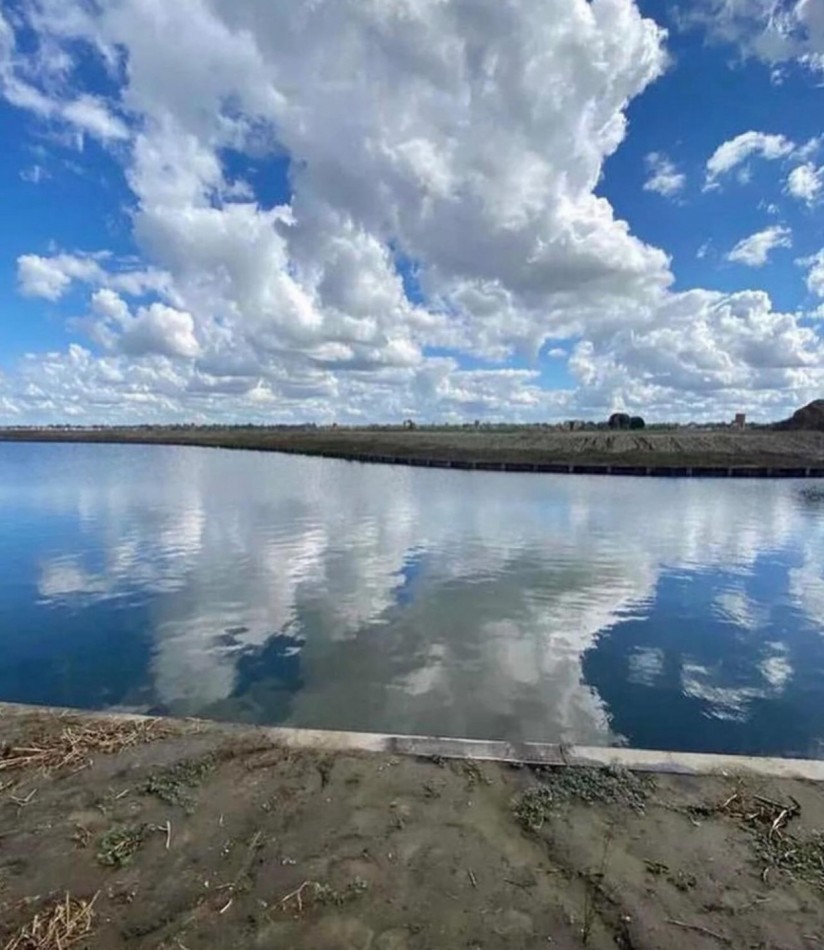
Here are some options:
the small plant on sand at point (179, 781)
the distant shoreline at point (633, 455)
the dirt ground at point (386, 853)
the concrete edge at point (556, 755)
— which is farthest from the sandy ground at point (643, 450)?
the small plant on sand at point (179, 781)

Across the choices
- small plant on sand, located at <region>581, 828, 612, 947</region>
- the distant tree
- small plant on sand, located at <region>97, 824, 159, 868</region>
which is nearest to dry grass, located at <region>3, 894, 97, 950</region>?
small plant on sand, located at <region>97, 824, 159, 868</region>

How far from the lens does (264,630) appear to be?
8930mm

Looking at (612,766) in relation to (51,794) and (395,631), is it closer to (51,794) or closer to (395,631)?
(51,794)

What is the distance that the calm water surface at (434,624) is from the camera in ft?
21.4

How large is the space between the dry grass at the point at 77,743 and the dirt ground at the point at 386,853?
0.07 ft

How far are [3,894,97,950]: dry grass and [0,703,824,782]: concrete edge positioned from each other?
1699 millimetres

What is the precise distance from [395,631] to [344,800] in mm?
5187

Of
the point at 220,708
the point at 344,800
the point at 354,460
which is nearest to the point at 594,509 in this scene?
the point at 220,708

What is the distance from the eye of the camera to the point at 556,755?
4211 mm

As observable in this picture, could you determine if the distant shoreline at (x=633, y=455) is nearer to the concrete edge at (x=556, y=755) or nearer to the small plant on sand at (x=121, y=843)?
the concrete edge at (x=556, y=755)

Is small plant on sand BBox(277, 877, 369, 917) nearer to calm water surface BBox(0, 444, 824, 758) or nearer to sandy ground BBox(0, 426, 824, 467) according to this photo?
calm water surface BBox(0, 444, 824, 758)

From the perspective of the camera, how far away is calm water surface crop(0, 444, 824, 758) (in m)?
6.53

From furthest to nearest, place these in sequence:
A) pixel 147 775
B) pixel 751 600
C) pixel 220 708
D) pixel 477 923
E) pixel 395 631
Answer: pixel 751 600, pixel 395 631, pixel 220 708, pixel 147 775, pixel 477 923

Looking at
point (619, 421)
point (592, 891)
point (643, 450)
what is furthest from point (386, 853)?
point (619, 421)
